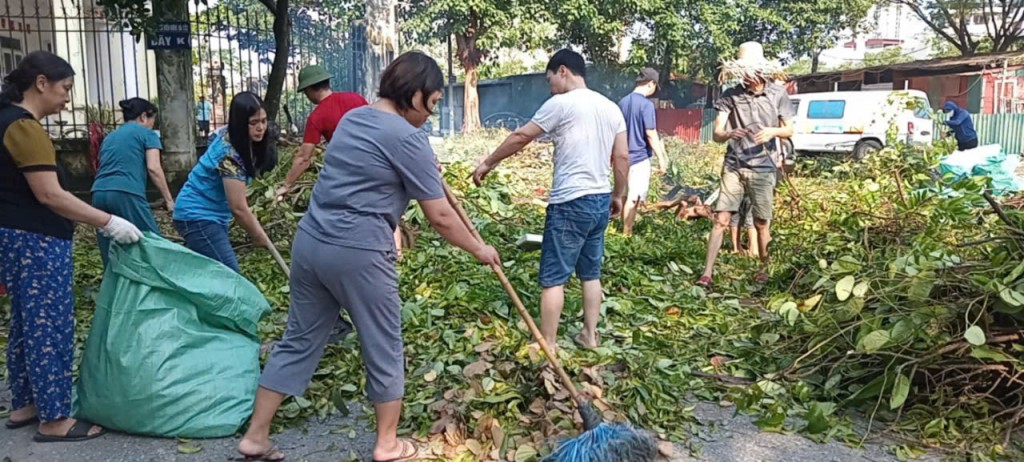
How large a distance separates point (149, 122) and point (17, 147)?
233 cm

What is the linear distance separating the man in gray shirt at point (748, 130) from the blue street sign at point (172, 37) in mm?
5128

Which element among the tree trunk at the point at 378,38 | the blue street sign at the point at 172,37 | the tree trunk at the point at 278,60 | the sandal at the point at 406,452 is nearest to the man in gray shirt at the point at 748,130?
the sandal at the point at 406,452

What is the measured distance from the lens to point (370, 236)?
268cm

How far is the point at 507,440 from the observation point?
9.89ft

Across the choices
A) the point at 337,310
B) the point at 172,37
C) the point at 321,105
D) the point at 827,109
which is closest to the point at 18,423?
the point at 337,310

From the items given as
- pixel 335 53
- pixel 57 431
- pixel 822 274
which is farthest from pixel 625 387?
pixel 335 53

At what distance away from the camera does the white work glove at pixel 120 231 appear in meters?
3.05

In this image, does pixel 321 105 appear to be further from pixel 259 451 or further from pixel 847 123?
pixel 847 123

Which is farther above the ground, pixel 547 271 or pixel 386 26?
pixel 386 26

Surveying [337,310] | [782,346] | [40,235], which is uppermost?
[40,235]

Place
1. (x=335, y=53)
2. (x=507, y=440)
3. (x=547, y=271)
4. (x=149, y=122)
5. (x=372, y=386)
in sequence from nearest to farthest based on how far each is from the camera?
(x=372, y=386), (x=507, y=440), (x=547, y=271), (x=149, y=122), (x=335, y=53)

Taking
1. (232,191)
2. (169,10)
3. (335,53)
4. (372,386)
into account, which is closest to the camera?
(372,386)

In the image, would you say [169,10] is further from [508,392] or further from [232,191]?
[508,392]

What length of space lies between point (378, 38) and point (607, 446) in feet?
40.2
